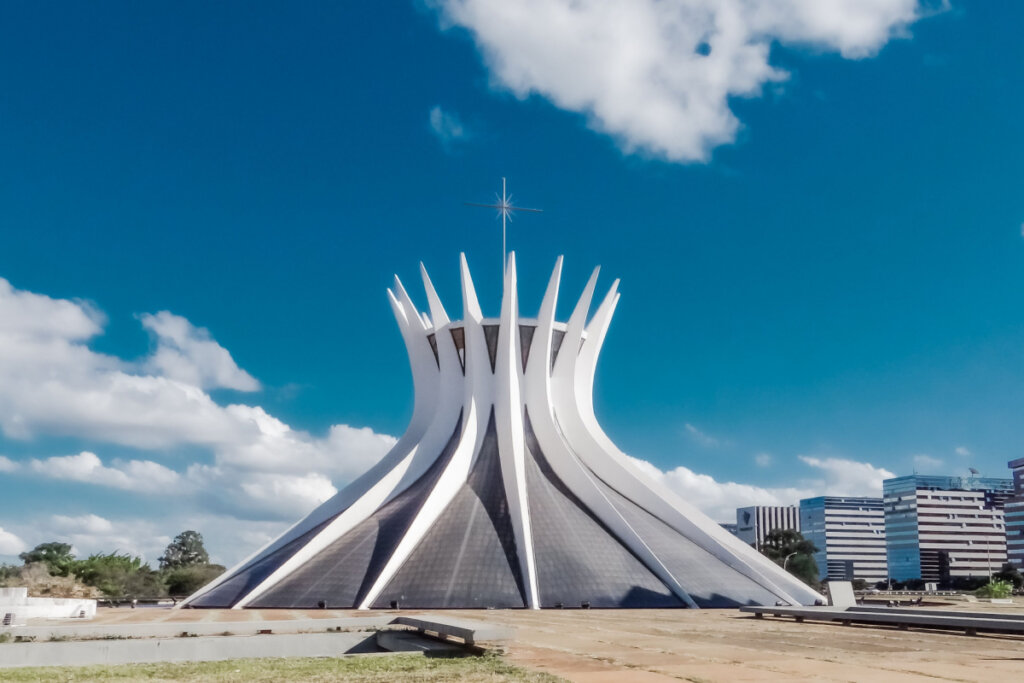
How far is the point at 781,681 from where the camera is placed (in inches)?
337

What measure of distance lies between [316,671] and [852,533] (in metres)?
164

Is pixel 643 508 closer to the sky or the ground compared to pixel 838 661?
closer to the sky

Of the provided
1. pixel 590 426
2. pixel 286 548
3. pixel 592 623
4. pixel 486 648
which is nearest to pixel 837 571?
pixel 590 426

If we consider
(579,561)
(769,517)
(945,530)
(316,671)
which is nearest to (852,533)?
(769,517)

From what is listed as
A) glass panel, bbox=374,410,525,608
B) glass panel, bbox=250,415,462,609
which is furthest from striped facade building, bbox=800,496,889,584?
glass panel, bbox=250,415,462,609

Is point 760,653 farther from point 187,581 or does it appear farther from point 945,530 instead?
point 945,530

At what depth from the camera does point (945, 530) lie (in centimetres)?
12756

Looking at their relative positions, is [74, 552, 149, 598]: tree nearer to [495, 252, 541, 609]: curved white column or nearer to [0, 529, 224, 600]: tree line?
[0, 529, 224, 600]: tree line

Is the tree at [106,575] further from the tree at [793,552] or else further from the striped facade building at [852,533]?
the striped facade building at [852,533]

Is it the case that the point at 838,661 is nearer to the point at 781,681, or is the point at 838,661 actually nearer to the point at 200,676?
the point at 781,681

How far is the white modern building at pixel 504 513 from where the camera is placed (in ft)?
96.1

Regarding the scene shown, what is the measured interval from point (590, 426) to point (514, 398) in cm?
466

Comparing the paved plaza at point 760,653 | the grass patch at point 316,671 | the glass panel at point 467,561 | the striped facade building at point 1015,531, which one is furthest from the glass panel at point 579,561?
the striped facade building at point 1015,531

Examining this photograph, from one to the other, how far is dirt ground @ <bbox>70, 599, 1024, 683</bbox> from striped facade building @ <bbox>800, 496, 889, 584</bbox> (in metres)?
148
